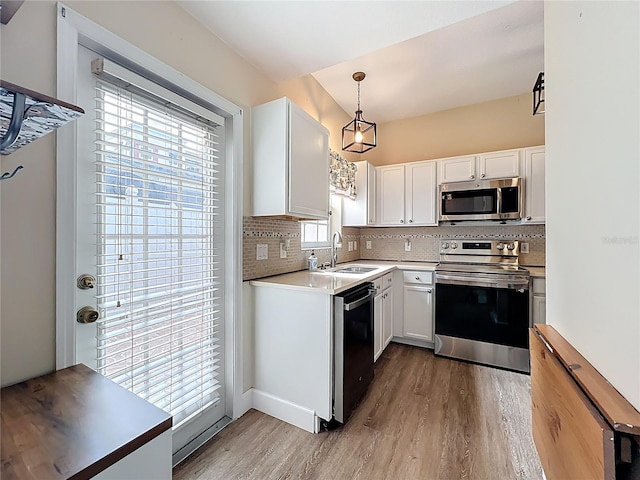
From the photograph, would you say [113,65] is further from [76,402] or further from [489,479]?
[489,479]

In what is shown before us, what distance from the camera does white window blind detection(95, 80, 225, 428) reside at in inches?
50.4

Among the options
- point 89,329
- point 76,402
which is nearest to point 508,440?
point 76,402

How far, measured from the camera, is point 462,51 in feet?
7.97

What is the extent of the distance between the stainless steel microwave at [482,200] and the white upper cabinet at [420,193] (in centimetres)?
12

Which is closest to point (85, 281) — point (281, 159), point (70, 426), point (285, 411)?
point (70, 426)

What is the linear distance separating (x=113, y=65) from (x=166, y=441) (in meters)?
1.52

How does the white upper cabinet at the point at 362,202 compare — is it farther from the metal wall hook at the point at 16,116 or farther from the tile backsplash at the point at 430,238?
the metal wall hook at the point at 16,116

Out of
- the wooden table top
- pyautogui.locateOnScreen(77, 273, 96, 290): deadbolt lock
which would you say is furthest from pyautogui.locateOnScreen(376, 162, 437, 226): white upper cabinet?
the wooden table top

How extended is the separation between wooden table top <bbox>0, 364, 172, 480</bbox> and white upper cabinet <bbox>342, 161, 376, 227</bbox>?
302 cm

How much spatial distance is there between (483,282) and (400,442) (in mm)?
1711

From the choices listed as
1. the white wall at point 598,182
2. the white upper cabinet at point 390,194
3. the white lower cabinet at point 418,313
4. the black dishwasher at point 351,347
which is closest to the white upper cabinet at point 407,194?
the white upper cabinet at point 390,194

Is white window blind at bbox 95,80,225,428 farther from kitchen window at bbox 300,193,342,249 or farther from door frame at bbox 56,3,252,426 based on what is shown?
kitchen window at bbox 300,193,342,249

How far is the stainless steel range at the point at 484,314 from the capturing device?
101 inches

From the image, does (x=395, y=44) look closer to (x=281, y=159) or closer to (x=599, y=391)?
(x=281, y=159)
